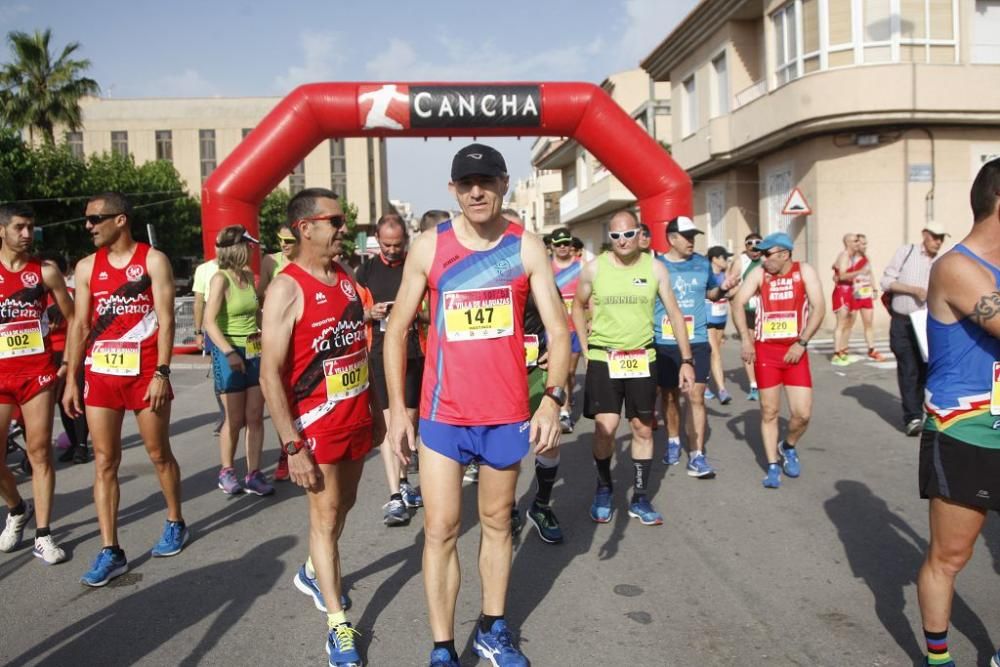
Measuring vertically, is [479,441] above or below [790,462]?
above

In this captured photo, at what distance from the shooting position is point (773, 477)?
612cm

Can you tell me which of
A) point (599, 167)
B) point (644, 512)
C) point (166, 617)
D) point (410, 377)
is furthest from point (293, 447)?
point (599, 167)

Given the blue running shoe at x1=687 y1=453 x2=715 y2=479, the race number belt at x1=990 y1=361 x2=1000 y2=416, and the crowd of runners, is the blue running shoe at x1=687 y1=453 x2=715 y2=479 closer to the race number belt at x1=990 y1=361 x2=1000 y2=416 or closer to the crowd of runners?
the crowd of runners

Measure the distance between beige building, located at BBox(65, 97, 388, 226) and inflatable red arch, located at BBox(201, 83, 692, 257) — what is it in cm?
6246

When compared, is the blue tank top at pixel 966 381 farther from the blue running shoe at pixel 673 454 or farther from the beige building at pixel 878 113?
the beige building at pixel 878 113

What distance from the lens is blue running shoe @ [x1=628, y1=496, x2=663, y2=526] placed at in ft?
17.4

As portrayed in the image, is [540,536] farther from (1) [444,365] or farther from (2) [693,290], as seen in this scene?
(2) [693,290]

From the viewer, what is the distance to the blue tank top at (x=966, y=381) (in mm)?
2904

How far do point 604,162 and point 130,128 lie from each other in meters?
72.5

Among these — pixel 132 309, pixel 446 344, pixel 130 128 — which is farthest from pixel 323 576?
pixel 130 128

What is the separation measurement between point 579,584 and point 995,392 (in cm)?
227

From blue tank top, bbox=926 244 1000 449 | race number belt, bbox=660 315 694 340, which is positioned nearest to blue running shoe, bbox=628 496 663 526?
race number belt, bbox=660 315 694 340

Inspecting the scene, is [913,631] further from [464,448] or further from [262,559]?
[262,559]

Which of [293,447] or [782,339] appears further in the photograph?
[782,339]
